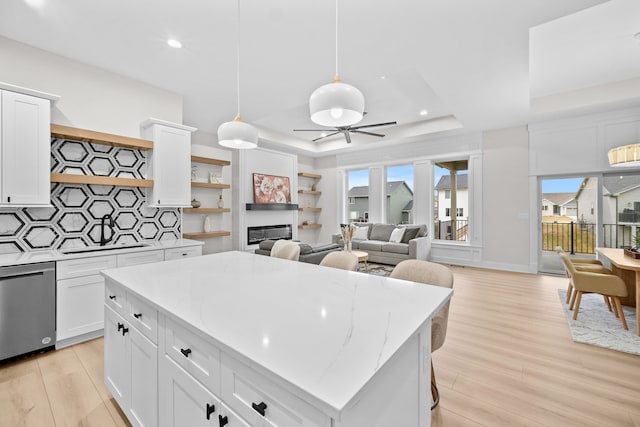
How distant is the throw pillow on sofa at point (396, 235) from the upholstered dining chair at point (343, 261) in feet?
13.5

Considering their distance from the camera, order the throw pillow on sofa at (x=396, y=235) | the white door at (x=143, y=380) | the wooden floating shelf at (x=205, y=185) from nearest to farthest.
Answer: the white door at (x=143, y=380) < the wooden floating shelf at (x=205, y=185) < the throw pillow on sofa at (x=396, y=235)

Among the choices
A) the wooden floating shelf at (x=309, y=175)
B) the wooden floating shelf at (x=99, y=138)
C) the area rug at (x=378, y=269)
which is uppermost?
the wooden floating shelf at (x=309, y=175)

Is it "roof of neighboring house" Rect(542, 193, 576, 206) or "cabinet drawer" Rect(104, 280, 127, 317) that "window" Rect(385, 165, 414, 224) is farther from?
"cabinet drawer" Rect(104, 280, 127, 317)

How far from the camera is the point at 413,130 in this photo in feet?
20.4

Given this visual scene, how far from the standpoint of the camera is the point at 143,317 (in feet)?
4.64

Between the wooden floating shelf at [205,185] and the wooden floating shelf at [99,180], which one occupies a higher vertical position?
the wooden floating shelf at [205,185]

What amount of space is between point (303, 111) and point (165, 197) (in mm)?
3090

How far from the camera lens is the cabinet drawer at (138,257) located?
2.89m

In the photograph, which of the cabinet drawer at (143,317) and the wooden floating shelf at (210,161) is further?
the wooden floating shelf at (210,161)

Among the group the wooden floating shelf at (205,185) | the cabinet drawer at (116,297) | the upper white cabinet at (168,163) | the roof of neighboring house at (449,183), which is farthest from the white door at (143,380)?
the roof of neighboring house at (449,183)

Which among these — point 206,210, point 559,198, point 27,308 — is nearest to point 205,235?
point 206,210

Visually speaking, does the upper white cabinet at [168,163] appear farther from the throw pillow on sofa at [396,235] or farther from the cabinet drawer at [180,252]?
the throw pillow on sofa at [396,235]

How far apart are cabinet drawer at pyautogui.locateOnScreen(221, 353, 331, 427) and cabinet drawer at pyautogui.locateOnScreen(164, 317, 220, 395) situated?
6 centimetres

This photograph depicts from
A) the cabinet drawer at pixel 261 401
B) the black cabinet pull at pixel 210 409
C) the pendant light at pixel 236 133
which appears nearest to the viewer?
the cabinet drawer at pixel 261 401
